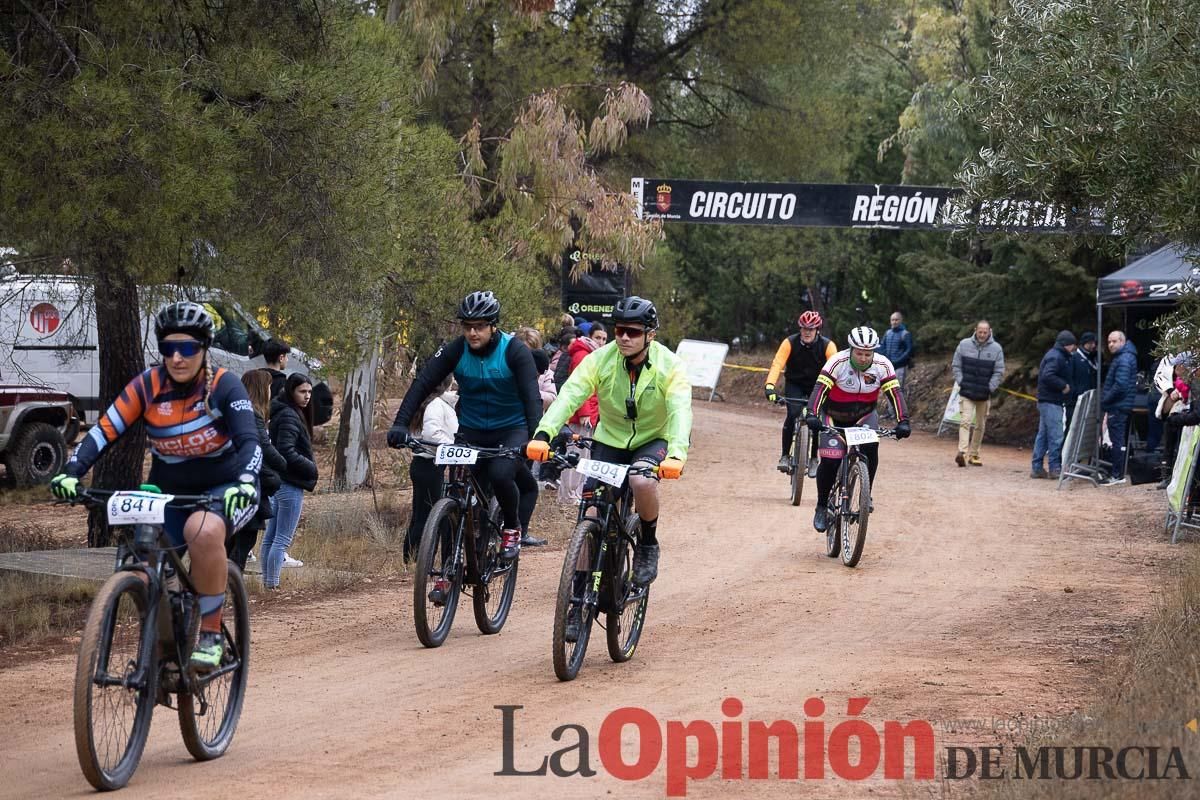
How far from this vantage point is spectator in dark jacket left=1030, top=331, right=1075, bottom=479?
859 inches

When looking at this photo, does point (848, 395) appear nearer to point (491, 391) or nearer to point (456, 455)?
point (491, 391)

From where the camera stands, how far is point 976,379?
22.6 metres

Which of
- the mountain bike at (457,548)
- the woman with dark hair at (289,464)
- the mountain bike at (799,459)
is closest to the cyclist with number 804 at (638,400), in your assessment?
the mountain bike at (457,548)

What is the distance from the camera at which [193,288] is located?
40.0ft

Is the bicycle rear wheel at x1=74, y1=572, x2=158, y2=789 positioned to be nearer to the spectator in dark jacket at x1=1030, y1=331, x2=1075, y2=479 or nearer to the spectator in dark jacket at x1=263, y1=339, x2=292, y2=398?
the spectator in dark jacket at x1=263, y1=339, x2=292, y2=398

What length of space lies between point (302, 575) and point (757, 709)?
547 centimetres

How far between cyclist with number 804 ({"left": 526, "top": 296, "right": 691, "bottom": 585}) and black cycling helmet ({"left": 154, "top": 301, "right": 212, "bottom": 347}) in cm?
244

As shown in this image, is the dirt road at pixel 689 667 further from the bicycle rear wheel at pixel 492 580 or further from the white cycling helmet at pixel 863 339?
the white cycling helmet at pixel 863 339

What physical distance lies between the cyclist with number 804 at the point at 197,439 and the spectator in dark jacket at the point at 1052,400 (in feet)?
55.5

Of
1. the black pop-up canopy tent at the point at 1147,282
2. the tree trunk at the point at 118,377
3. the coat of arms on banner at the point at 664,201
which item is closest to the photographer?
the tree trunk at the point at 118,377

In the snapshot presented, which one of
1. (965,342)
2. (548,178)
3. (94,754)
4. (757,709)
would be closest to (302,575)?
(757,709)

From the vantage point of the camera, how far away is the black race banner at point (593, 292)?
2550 cm

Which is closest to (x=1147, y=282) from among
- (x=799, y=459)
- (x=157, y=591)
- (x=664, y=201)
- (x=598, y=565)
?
(x=799, y=459)

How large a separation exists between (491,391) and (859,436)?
4.54 metres
